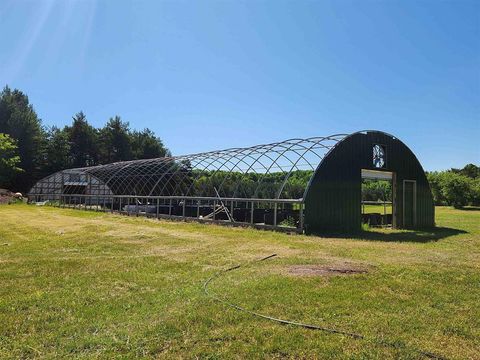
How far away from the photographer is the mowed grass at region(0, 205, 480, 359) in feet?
13.0

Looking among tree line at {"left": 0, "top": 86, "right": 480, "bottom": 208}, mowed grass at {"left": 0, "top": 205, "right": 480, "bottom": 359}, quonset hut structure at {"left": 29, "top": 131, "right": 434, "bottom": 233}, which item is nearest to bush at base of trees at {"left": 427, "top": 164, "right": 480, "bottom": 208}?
tree line at {"left": 0, "top": 86, "right": 480, "bottom": 208}

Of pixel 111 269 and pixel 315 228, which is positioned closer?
pixel 111 269

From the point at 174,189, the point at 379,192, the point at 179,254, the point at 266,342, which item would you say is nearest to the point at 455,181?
the point at 379,192

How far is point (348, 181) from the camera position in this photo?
1590 centimetres

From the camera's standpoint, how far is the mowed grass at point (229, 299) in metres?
3.96

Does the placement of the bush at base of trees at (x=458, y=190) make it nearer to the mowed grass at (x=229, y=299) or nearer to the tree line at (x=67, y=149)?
the tree line at (x=67, y=149)

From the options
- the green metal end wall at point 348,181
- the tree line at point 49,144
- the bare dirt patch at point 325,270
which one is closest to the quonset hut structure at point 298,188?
the green metal end wall at point 348,181

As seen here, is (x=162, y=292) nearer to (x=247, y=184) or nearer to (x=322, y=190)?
(x=322, y=190)

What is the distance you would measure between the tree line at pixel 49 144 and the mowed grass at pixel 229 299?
3950 centimetres

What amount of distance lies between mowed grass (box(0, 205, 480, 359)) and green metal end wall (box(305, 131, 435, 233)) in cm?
485

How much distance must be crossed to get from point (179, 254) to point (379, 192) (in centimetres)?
1953

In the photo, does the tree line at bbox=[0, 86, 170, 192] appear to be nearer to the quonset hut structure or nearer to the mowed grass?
the quonset hut structure

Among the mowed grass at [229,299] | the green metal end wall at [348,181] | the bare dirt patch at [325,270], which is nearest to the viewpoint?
the mowed grass at [229,299]

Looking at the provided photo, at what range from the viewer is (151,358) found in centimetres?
367
